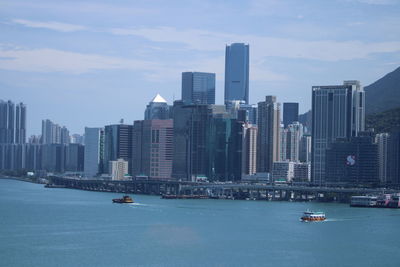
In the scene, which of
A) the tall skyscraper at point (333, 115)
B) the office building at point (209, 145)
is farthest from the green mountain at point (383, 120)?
the office building at point (209, 145)

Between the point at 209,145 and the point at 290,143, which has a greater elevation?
the point at 290,143

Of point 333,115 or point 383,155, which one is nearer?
point 383,155

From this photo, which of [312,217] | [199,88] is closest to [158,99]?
[199,88]

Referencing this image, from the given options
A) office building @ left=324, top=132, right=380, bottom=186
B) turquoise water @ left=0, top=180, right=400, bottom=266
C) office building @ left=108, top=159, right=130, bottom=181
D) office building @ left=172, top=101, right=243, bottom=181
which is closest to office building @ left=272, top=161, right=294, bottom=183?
office building @ left=172, top=101, right=243, bottom=181

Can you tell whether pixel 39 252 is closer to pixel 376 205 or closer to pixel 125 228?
pixel 125 228

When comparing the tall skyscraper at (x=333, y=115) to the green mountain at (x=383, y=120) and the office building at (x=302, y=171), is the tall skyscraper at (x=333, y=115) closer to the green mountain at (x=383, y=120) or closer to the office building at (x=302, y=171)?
the office building at (x=302, y=171)

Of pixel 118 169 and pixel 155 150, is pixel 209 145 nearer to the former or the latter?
pixel 155 150

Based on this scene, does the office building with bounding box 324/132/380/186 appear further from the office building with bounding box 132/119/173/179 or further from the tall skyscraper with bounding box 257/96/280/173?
the office building with bounding box 132/119/173/179
